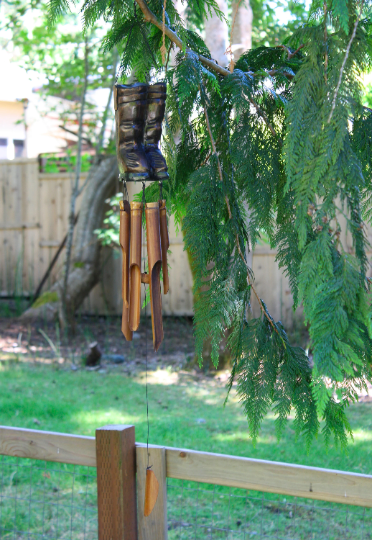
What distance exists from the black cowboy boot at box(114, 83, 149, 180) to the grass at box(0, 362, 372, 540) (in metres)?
1.19

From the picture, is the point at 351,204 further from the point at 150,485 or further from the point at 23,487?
the point at 23,487

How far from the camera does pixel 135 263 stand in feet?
4.05

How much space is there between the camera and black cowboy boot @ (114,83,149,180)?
4.14ft

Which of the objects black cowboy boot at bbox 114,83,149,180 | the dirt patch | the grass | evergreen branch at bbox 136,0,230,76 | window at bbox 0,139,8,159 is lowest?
the grass

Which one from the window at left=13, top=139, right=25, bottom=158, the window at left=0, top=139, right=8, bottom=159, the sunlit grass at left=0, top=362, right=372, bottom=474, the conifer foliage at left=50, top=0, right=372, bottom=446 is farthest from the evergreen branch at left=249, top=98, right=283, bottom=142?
the window at left=13, top=139, right=25, bottom=158

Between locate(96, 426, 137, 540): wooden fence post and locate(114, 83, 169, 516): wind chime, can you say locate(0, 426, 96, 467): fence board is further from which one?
locate(114, 83, 169, 516): wind chime

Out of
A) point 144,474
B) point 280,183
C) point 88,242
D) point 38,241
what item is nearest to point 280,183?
point 280,183

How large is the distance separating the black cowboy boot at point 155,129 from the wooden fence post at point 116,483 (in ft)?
3.18

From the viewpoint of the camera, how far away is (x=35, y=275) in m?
8.48

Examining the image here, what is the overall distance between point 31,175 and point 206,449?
6.17 meters

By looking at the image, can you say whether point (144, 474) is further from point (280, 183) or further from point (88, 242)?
point (88, 242)

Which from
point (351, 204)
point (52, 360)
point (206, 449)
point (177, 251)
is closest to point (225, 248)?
point (351, 204)

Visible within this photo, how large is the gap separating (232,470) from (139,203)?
1.01 m

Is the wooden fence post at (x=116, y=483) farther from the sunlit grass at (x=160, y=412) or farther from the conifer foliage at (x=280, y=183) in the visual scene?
the sunlit grass at (x=160, y=412)
